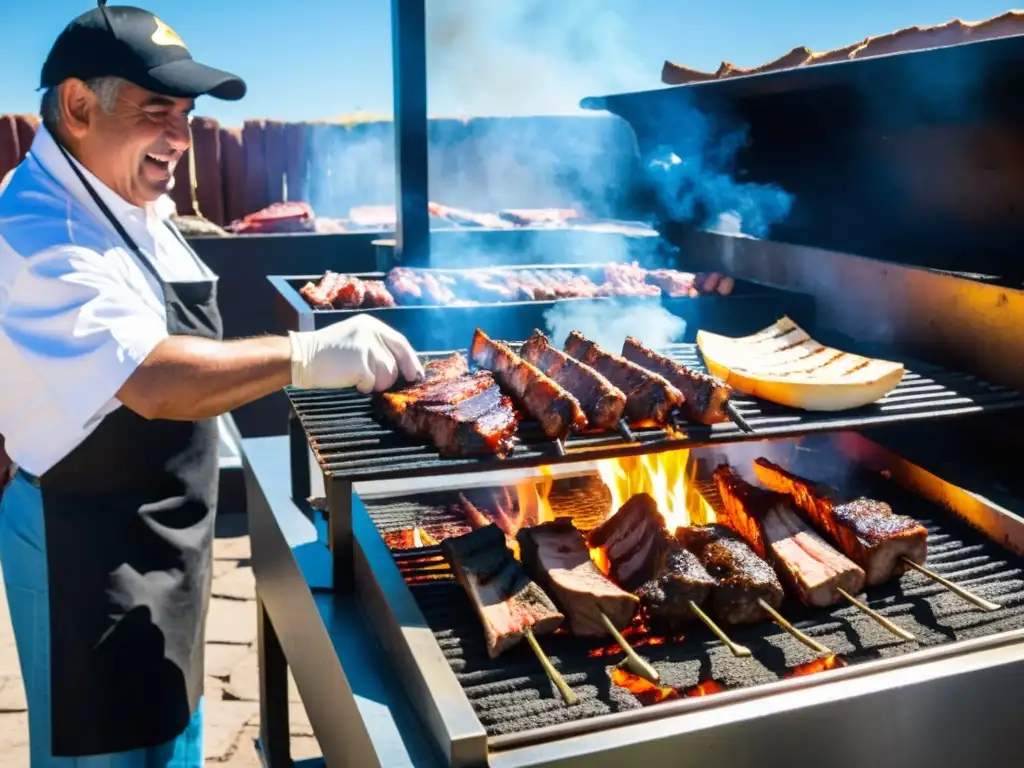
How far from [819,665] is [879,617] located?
199 mm

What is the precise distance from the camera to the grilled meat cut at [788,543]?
2.40 meters

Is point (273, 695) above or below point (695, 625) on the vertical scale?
below

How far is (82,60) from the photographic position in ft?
8.37

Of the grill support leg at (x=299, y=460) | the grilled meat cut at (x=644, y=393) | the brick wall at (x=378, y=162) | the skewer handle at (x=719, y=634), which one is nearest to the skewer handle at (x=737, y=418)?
the grilled meat cut at (x=644, y=393)

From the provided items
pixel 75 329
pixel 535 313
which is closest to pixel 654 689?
pixel 75 329

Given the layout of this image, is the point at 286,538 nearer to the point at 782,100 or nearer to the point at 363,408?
the point at 363,408

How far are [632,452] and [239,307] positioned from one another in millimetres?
5771

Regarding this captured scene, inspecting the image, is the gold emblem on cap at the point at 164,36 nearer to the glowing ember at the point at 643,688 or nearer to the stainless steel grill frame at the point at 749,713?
the stainless steel grill frame at the point at 749,713

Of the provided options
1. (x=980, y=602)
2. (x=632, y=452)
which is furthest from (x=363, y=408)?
(x=980, y=602)


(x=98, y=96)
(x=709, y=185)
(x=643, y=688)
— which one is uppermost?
(x=98, y=96)

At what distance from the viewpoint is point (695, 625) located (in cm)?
237

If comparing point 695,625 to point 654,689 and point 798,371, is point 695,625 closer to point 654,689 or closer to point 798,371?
point 654,689

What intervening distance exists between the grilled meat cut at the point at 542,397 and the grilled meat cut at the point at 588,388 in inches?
1.6

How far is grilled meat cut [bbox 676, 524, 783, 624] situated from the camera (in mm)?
2314
